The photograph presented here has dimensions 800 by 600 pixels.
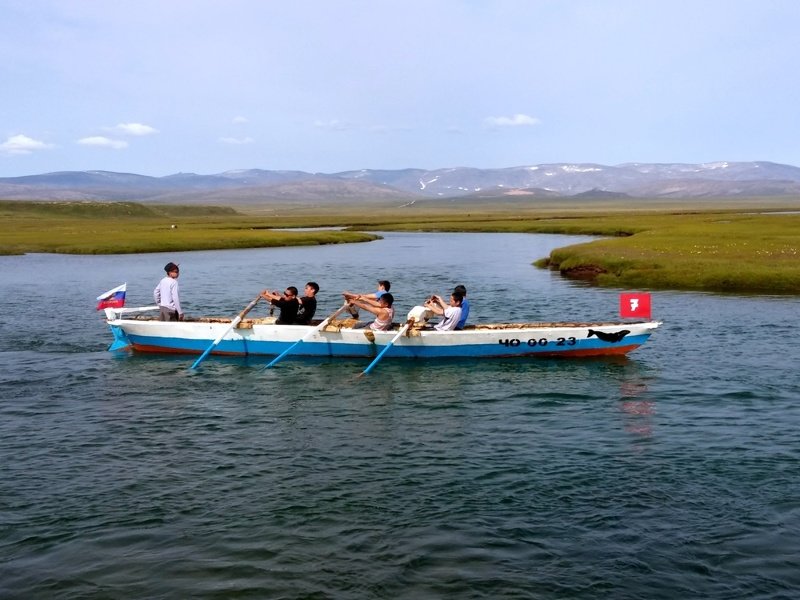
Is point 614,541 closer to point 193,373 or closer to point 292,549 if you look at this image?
point 292,549

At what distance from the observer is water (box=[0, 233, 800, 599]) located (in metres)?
13.7

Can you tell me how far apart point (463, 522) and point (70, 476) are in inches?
332

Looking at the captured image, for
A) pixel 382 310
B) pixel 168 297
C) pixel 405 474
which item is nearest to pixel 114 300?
pixel 168 297

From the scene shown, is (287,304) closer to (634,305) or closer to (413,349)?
(413,349)

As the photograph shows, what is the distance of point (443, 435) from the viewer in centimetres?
2097

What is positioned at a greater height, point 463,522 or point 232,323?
point 232,323

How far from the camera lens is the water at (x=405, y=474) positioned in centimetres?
1366

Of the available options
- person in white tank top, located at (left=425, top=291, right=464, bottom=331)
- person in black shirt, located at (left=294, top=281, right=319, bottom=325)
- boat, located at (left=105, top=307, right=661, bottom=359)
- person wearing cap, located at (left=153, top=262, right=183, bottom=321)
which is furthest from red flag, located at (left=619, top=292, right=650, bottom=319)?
person wearing cap, located at (left=153, top=262, right=183, bottom=321)

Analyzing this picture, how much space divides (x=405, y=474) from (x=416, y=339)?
11.1 metres

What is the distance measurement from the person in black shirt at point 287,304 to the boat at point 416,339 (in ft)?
1.88

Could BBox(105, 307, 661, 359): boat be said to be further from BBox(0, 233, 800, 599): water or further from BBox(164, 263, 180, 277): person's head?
BBox(164, 263, 180, 277): person's head

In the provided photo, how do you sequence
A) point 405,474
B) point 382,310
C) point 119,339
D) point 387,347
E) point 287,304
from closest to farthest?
point 405,474 → point 387,347 → point 382,310 → point 287,304 → point 119,339

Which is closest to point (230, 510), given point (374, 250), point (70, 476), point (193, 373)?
point (70, 476)

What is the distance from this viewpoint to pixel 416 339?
1140 inches
